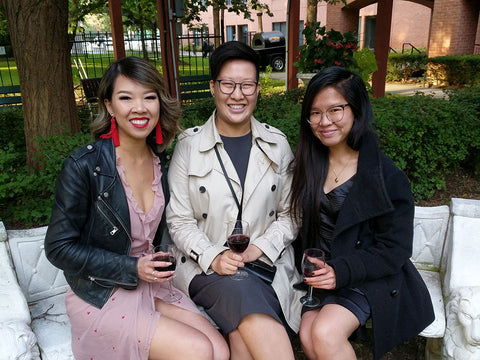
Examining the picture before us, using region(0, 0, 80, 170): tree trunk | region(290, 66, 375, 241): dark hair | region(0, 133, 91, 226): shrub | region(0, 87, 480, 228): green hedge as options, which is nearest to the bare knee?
region(290, 66, 375, 241): dark hair

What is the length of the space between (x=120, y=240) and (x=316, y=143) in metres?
1.34

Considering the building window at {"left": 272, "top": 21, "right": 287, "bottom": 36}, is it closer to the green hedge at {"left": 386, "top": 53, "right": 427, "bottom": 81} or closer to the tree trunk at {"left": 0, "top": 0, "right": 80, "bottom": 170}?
the green hedge at {"left": 386, "top": 53, "right": 427, "bottom": 81}

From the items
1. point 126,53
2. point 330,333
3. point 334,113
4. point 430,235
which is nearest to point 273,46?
point 126,53

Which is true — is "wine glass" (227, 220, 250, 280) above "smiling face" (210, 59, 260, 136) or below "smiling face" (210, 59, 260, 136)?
below

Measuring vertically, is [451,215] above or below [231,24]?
below

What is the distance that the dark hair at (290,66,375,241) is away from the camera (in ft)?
7.54

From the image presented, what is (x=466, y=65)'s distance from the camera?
553 inches

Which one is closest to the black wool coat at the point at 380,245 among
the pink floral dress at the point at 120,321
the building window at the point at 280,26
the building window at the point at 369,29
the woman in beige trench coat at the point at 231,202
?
the woman in beige trench coat at the point at 231,202

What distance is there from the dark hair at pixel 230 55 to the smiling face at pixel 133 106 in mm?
427

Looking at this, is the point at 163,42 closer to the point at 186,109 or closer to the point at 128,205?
the point at 186,109

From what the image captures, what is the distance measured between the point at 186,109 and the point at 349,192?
4.09m

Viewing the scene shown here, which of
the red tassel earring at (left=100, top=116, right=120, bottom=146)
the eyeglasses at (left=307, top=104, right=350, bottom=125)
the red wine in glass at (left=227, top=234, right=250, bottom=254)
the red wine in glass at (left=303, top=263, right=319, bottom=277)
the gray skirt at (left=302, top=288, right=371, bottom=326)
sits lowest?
the gray skirt at (left=302, top=288, right=371, bottom=326)

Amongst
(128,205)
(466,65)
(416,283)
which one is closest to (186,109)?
(128,205)

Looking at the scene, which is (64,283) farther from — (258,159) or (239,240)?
(258,159)
